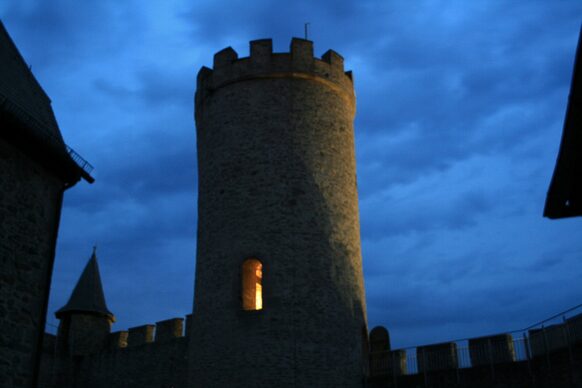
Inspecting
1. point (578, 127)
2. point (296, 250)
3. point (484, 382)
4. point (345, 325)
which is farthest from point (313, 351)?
point (578, 127)

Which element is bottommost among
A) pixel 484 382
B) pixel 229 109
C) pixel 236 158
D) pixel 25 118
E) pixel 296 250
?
pixel 484 382

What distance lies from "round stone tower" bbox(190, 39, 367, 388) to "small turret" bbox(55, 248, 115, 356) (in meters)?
9.62

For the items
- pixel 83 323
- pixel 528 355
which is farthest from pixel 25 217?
pixel 83 323

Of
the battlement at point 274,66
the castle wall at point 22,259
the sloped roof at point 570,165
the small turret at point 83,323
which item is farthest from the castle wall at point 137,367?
the sloped roof at point 570,165

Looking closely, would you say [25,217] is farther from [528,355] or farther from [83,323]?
[83,323]

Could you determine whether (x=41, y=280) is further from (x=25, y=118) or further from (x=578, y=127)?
(x=578, y=127)

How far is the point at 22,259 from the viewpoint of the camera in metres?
→ 10.6

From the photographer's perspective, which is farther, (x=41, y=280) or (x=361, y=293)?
(x=361, y=293)

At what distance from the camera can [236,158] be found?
1672 centimetres

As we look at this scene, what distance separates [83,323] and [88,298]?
3.42ft

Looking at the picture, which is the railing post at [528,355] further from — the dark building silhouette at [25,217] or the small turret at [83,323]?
the small turret at [83,323]

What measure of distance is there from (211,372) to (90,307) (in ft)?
35.9

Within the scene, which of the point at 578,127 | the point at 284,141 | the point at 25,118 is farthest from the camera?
the point at 284,141

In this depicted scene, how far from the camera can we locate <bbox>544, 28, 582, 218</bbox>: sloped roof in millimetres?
6367
